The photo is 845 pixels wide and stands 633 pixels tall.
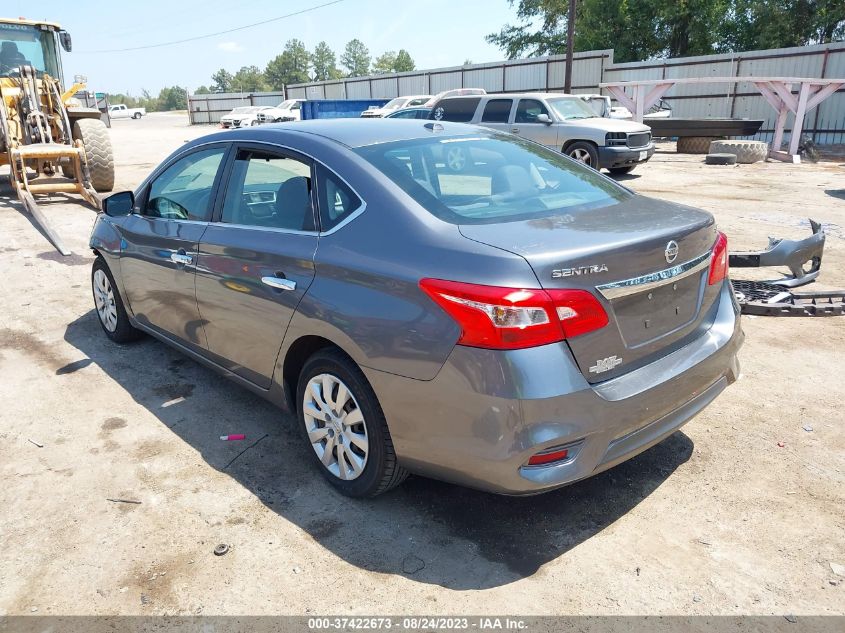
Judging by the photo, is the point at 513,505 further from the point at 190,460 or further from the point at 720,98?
the point at 720,98

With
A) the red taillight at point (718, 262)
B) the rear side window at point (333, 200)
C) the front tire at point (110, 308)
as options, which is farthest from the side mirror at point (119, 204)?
the red taillight at point (718, 262)

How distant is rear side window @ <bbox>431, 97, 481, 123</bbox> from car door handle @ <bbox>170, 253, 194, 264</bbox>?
11.3 meters

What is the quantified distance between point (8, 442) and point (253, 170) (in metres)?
2.12

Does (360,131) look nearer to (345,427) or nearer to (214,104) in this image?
(345,427)

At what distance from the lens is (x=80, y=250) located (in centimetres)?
863

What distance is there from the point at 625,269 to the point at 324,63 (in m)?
140

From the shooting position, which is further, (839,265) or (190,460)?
(839,265)

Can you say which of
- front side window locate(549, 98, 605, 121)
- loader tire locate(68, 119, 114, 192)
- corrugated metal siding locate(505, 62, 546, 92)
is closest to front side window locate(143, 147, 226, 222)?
loader tire locate(68, 119, 114, 192)

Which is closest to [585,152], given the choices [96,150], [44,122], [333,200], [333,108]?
[96,150]

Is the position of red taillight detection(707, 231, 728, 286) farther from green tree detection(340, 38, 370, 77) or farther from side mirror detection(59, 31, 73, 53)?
green tree detection(340, 38, 370, 77)

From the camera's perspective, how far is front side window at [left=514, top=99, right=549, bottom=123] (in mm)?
13953

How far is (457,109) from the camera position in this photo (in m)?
14.6

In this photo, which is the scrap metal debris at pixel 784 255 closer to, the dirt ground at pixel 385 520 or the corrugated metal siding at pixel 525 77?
the dirt ground at pixel 385 520

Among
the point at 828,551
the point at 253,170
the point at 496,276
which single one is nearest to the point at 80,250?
the point at 253,170
